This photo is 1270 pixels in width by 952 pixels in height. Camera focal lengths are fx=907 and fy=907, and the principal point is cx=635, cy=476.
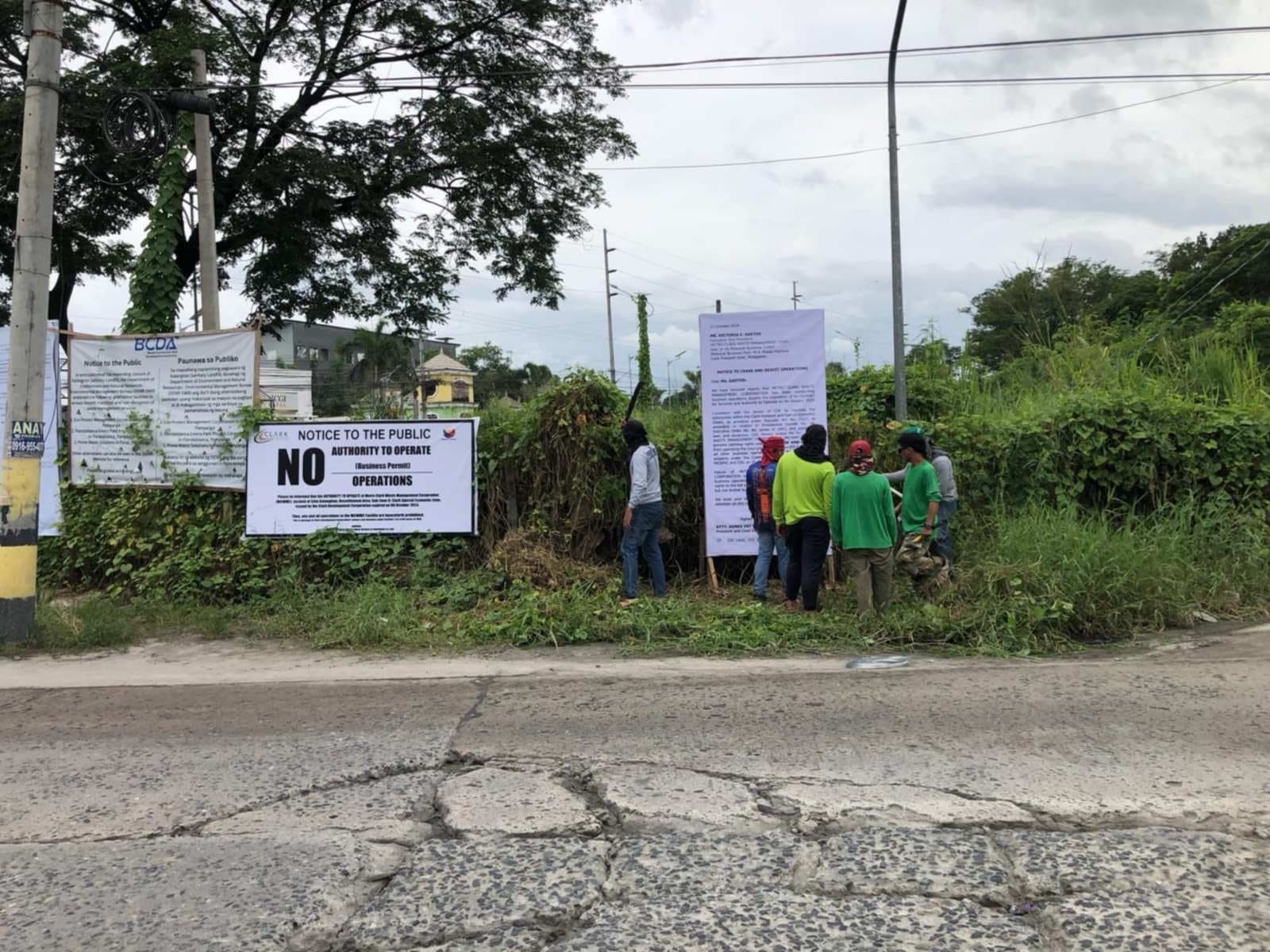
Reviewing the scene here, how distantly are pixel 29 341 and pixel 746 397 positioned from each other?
652cm

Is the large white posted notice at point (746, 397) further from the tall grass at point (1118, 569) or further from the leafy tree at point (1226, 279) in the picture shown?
the leafy tree at point (1226, 279)

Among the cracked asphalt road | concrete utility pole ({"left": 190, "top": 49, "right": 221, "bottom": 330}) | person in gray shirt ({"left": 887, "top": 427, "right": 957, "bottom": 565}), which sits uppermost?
concrete utility pole ({"left": 190, "top": 49, "right": 221, "bottom": 330})

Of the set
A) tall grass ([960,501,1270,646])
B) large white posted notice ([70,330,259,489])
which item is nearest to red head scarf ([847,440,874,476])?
tall grass ([960,501,1270,646])

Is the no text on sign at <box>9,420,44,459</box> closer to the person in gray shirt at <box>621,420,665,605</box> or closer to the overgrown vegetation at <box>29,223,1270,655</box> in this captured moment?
the overgrown vegetation at <box>29,223,1270,655</box>

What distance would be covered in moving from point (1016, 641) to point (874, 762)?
3380 mm

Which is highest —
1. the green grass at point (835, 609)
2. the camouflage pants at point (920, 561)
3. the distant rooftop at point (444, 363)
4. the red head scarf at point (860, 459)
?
the distant rooftop at point (444, 363)

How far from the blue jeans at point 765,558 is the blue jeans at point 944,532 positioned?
1383mm

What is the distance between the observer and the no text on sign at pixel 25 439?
7633 mm

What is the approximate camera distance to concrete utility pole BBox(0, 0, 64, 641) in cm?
761

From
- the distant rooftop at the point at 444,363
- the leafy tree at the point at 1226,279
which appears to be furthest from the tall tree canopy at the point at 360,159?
the distant rooftop at the point at 444,363

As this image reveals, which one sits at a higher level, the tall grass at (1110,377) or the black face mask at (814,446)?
the tall grass at (1110,377)

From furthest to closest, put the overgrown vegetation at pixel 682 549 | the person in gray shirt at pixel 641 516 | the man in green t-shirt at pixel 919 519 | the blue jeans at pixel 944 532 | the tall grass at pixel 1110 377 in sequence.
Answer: the tall grass at pixel 1110 377
the person in gray shirt at pixel 641 516
the blue jeans at pixel 944 532
the man in green t-shirt at pixel 919 519
the overgrown vegetation at pixel 682 549

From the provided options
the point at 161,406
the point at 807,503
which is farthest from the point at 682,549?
the point at 161,406

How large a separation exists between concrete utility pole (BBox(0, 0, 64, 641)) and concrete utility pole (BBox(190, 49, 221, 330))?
18.0 feet
